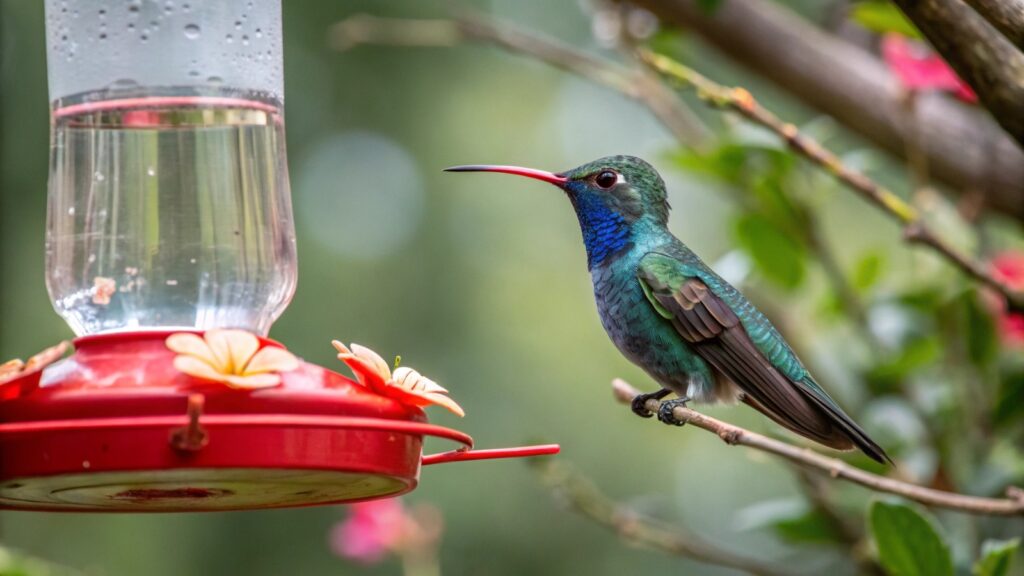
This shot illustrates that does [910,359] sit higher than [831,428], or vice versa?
[831,428]

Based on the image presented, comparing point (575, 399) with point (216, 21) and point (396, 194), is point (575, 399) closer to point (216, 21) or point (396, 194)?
point (396, 194)

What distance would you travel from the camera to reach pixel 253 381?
2.07 metres

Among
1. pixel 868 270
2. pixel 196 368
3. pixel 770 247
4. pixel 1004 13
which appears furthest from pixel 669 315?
pixel 196 368

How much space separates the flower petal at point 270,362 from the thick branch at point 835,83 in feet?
7.87

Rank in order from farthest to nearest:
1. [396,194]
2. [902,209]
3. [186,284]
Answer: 1. [396,194]
2. [902,209]
3. [186,284]

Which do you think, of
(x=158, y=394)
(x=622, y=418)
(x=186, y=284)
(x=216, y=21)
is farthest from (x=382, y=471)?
(x=622, y=418)

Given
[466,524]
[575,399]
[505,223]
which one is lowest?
[466,524]

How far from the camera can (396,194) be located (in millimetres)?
12258

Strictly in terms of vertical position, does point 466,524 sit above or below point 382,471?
below

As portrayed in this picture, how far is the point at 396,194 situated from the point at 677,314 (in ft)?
29.3

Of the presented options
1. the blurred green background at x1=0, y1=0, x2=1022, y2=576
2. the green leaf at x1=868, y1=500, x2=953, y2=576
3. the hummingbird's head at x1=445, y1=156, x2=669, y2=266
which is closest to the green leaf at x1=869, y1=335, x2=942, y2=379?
the hummingbird's head at x1=445, y1=156, x2=669, y2=266

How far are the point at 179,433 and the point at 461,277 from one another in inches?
381

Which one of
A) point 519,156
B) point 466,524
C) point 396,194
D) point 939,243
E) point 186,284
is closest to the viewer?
point 186,284

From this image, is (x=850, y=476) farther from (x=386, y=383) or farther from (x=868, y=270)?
(x=868, y=270)
